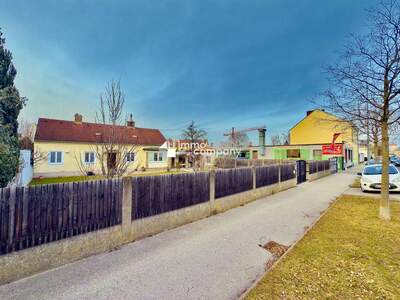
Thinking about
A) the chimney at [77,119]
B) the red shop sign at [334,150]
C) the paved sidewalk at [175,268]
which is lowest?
the paved sidewalk at [175,268]

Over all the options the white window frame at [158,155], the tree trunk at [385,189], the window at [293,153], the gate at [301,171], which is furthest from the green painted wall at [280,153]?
the tree trunk at [385,189]

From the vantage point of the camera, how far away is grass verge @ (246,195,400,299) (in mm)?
3119

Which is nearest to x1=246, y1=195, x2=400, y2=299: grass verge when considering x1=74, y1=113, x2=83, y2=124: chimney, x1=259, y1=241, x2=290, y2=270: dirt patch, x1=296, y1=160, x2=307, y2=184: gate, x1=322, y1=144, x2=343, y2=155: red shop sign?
x1=259, y1=241, x2=290, y2=270: dirt patch

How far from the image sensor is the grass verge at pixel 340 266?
10.2 feet

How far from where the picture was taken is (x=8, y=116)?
8414 mm

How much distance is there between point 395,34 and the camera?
19.7 ft

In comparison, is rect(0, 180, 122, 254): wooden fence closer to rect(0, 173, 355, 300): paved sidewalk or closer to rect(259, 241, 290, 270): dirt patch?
rect(0, 173, 355, 300): paved sidewalk

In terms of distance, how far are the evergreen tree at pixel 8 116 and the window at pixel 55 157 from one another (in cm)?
1447

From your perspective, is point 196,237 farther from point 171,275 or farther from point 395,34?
point 395,34

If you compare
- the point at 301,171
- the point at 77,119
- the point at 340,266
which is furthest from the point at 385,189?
the point at 77,119

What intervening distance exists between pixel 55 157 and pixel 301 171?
24.0 metres

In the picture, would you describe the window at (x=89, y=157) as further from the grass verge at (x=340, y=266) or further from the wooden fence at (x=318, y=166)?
the grass verge at (x=340, y=266)

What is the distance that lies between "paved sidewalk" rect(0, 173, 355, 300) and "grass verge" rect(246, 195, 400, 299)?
17.2 inches

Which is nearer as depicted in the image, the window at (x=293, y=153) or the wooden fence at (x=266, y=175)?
the wooden fence at (x=266, y=175)
